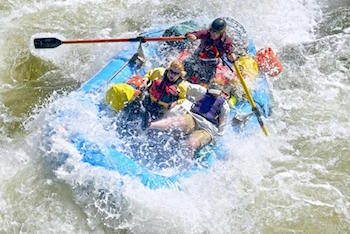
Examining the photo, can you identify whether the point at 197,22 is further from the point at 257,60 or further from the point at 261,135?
the point at 261,135

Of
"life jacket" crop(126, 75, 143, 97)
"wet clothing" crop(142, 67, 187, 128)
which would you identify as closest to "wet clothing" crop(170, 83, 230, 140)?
"wet clothing" crop(142, 67, 187, 128)

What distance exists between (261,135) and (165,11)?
12.7ft

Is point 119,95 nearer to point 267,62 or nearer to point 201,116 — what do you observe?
point 201,116

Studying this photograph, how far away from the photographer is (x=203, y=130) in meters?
5.08

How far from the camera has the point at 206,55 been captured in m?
5.76

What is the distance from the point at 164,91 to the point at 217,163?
1081 millimetres

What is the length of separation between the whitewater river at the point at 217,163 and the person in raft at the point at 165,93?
88 centimetres

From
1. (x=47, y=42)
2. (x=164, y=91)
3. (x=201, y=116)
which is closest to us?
(x=164, y=91)

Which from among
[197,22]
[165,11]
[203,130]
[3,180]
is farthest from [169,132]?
[165,11]

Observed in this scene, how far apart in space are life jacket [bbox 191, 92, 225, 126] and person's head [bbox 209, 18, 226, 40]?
845mm

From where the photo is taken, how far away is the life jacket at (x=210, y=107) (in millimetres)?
5129

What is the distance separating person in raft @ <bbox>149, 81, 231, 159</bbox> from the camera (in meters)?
4.96

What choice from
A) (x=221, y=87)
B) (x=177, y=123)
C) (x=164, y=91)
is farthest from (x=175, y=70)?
(x=221, y=87)

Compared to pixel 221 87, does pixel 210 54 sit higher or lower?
higher
